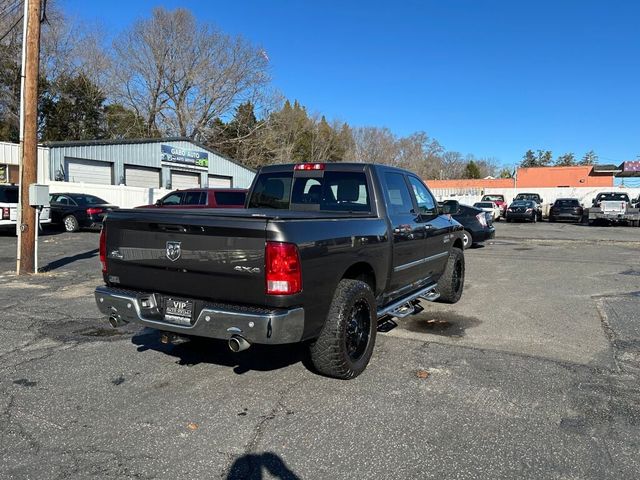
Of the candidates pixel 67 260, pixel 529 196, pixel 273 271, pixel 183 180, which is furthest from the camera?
pixel 529 196

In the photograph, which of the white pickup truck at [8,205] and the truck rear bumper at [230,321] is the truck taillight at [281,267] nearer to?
the truck rear bumper at [230,321]

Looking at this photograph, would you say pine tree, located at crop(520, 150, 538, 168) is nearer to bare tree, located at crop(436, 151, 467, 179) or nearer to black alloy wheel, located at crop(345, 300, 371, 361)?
bare tree, located at crop(436, 151, 467, 179)

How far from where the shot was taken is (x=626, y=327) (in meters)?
6.29

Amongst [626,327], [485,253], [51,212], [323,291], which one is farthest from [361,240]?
[51,212]

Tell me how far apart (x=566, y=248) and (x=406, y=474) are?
14879 millimetres

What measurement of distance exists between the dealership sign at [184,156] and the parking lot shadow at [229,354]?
2708 cm

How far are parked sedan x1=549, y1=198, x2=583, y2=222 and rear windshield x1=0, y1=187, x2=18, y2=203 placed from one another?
28.3m

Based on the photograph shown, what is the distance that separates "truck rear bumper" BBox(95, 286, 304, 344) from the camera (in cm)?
358

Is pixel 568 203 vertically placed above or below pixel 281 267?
above

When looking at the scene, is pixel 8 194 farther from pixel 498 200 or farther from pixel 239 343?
pixel 498 200

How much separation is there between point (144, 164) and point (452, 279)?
84.3ft

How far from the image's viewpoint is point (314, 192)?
18.6 ft

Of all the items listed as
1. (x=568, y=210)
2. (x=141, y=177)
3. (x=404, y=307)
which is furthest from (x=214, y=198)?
(x=568, y=210)

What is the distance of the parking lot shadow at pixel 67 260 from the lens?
10536 mm
